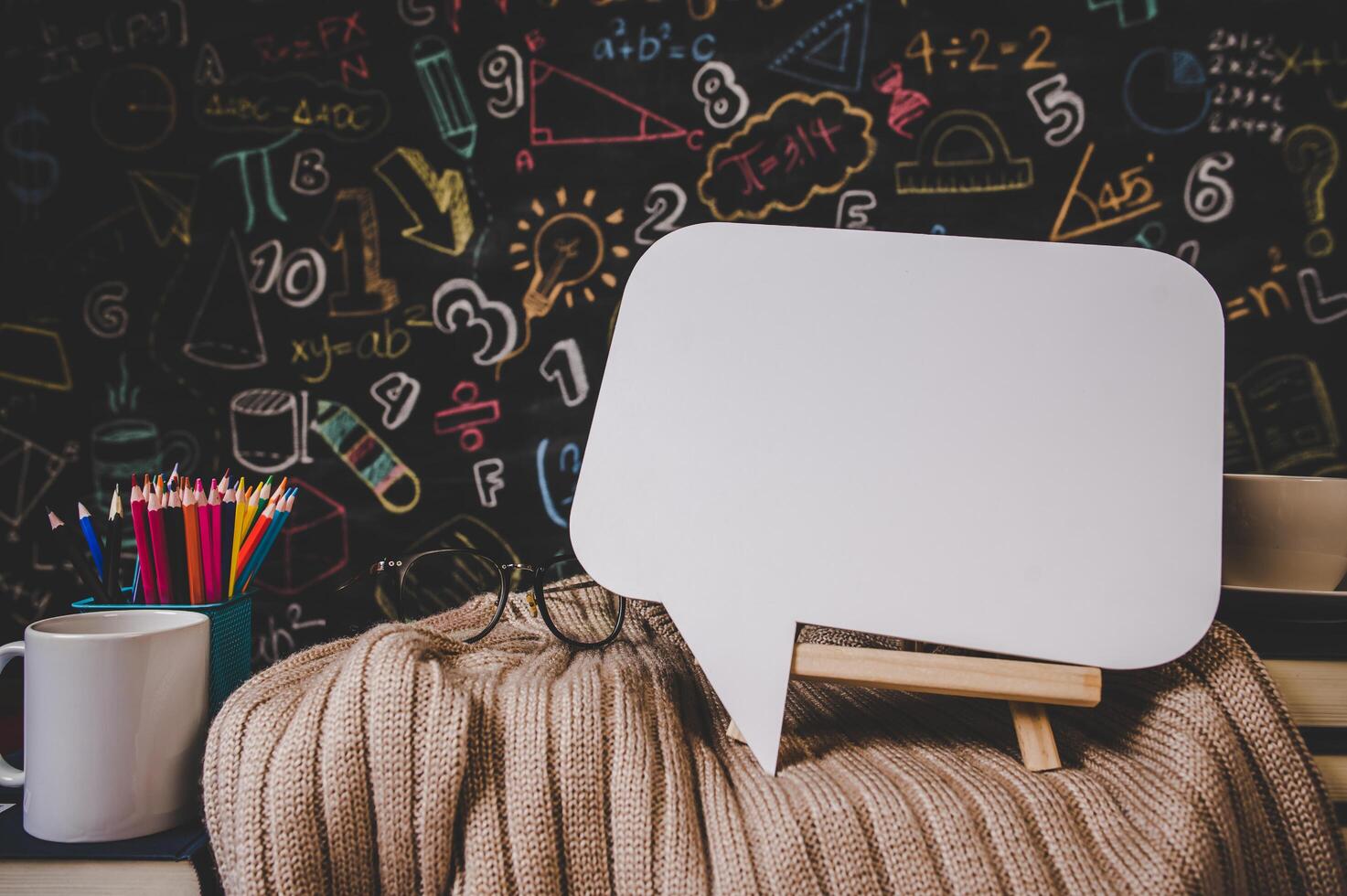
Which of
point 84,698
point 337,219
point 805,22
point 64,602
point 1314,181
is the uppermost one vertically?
point 805,22

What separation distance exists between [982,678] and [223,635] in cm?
56

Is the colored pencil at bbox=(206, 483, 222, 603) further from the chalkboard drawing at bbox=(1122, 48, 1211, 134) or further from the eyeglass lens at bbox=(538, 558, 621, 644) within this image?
the chalkboard drawing at bbox=(1122, 48, 1211, 134)

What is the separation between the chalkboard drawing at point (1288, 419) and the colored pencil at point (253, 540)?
3.59ft

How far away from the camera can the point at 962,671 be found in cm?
47

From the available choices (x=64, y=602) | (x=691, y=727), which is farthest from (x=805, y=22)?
(x=64, y=602)

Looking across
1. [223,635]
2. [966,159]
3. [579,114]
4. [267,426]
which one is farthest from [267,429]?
[966,159]

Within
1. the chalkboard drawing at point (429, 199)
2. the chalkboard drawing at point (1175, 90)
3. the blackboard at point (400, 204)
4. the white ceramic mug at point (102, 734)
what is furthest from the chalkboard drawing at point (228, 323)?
the chalkboard drawing at point (1175, 90)

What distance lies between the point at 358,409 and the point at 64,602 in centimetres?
47

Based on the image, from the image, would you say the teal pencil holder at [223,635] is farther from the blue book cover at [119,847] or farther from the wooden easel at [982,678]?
the wooden easel at [982,678]

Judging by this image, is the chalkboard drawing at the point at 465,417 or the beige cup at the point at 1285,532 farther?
the chalkboard drawing at the point at 465,417

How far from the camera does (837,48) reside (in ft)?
3.20

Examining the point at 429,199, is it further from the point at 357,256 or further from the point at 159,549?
the point at 159,549

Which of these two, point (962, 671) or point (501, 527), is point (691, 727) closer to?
point (962, 671)

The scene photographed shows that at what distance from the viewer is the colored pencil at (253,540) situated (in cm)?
66
